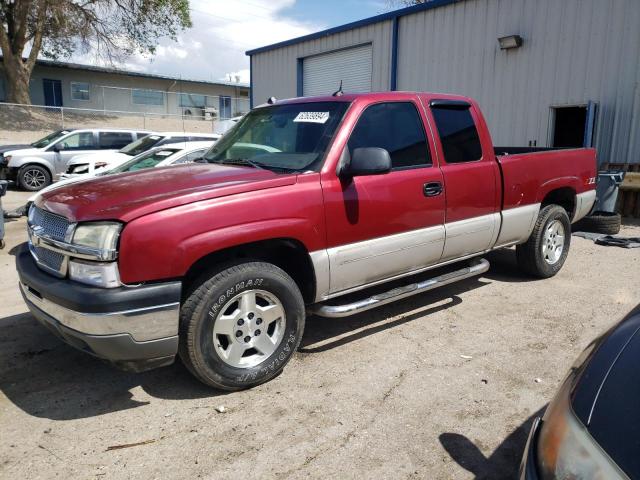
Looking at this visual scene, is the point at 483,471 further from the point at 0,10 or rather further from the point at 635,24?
the point at 0,10

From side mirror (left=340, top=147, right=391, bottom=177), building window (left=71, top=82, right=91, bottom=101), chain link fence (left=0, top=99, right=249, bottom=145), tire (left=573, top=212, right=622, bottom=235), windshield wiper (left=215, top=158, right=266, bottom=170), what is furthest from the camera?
building window (left=71, top=82, right=91, bottom=101)

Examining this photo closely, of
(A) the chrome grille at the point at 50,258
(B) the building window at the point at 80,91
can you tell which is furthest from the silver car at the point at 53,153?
(B) the building window at the point at 80,91

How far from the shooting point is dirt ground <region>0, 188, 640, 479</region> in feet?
8.82

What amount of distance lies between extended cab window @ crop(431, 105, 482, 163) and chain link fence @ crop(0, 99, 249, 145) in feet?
60.7

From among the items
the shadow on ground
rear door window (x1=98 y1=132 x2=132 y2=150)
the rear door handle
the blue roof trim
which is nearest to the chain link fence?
the blue roof trim

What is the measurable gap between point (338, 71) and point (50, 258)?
14.4m

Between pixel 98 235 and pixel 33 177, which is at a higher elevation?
pixel 98 235

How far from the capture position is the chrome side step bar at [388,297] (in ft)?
12.1

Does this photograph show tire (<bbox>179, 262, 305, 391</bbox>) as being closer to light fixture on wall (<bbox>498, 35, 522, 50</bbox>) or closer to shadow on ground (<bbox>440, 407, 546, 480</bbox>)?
shadow on ground (<bbox>440, 407, 546, 480</bbox>)

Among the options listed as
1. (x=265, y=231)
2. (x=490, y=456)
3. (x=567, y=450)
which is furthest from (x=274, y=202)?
(x=567, y=450)

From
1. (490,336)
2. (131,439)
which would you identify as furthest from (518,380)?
(131,439)

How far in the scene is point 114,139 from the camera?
49.4ft

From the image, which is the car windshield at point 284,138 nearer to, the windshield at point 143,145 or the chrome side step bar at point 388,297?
the chrome side step bar at point 388,297

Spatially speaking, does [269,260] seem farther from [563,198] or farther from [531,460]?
[563,198]
